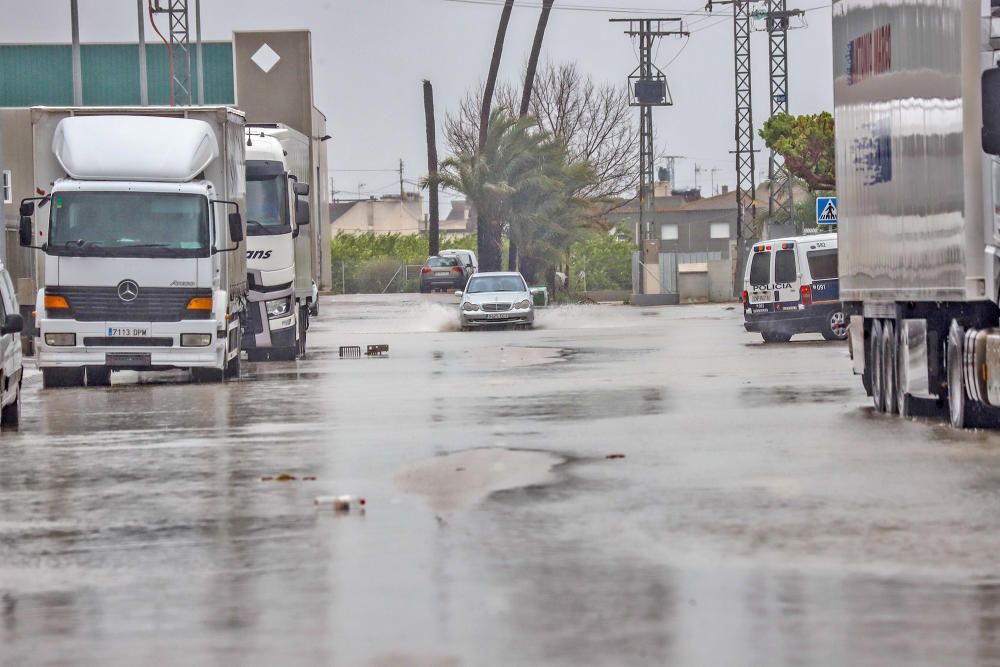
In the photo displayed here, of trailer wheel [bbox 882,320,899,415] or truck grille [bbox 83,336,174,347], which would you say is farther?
truck grille [bbox 83,336,174,347]

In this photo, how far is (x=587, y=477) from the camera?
13.8 meters

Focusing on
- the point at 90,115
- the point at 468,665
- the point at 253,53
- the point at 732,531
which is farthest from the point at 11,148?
the point at 468,665

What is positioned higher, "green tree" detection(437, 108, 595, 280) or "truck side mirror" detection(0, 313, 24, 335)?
"green tree" detection(437, 108, 595, 280)

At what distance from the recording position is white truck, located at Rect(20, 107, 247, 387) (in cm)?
2586

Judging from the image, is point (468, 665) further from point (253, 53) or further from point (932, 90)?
point (253, 53)

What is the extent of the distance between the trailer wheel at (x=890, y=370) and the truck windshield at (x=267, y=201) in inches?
562

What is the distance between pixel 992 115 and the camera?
15.7 m

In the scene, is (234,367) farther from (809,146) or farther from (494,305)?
(809,146)

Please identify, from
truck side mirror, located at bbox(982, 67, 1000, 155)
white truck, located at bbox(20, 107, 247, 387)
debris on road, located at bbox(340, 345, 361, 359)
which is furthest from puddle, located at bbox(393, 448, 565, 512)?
debris on road, located at bbox(340, 345, 361, 359)

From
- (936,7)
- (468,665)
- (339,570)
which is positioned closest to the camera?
(468,665)

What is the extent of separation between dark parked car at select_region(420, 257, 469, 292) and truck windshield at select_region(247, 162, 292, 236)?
4811 centimetres

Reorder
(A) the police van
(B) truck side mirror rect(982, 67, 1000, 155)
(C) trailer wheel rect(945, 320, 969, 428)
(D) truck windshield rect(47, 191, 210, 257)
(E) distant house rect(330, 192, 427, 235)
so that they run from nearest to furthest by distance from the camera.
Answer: (B) truck side mirror rect(982, 67, 1000, 155) → (C) trailer wheel rect(945, 320, 969, 428) → (D) truck windshield rect(47, 191, 210, 257) → (A) the police van → (E) distant house rect(330, 192, 427, 235)

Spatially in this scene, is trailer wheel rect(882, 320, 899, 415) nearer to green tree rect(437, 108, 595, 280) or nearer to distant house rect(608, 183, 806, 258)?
green tree rect(437, 108, 595, 280)

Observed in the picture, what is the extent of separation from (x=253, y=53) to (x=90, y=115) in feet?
48.6
